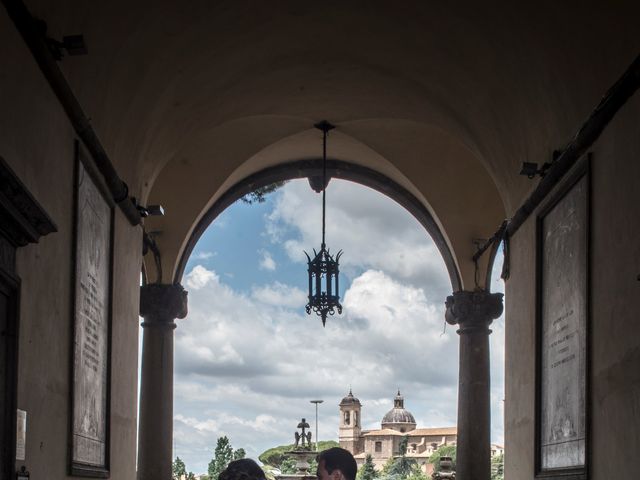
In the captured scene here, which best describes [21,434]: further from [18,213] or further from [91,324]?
[91,324]

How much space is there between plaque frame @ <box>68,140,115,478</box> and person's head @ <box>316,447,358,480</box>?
7.05ft

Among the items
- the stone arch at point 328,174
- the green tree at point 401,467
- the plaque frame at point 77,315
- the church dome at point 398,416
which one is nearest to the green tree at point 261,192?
the stone arch at point 328,174

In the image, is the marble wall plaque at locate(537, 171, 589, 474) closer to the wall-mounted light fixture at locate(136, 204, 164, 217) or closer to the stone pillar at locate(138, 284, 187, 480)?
the wall-mounted light fixture at locate(136, 204, 164, 217)

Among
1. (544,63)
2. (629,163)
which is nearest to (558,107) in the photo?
(544,63)

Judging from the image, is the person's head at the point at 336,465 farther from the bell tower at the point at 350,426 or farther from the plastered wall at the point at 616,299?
the bell tower at the point at 350,426

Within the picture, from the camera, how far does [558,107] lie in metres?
7.86

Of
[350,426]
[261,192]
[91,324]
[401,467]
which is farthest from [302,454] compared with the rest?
[350,426]

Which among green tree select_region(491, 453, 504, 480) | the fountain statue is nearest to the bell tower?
green tree select_region(491, 453, 504, 480)

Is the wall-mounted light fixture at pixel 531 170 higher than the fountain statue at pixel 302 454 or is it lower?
higher

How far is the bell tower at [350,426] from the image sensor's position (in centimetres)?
10850

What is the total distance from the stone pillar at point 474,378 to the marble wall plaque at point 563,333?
15.9ft

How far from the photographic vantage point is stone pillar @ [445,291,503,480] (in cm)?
1330

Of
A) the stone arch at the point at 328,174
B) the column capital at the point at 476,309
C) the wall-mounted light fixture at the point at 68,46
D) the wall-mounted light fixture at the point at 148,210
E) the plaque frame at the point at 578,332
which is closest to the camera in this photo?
the wall-mounted light fixture at the point at 68,46

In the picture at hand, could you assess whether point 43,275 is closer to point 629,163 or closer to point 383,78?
point 629,163
